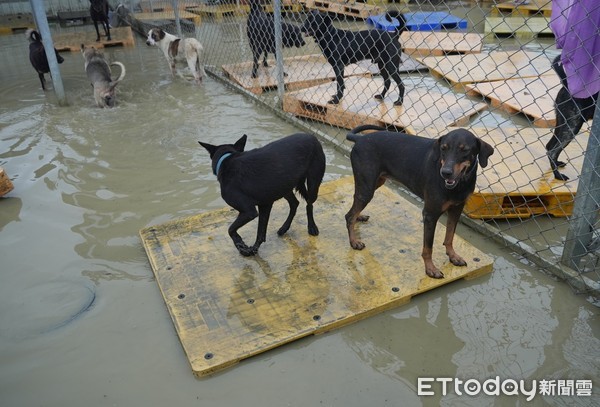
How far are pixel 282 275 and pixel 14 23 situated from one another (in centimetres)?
1318

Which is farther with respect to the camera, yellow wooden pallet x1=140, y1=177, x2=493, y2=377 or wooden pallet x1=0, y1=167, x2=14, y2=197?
wooden pallet x1=0, y1=167, x2=14, y2=197

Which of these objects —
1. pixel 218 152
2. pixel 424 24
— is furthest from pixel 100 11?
pixel 218 152

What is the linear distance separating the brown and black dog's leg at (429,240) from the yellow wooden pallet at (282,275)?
0.05 metres

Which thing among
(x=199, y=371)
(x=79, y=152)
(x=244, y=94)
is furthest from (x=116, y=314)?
(x=244, y=94)

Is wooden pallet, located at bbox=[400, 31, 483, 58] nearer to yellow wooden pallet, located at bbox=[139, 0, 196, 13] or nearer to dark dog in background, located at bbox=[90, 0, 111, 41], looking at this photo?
dark dog in background, located at bbox=[90, 0, 111, 41]

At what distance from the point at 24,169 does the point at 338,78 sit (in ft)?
11.4

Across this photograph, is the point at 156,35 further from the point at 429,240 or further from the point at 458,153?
the point at 458,153

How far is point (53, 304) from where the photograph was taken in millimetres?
2836

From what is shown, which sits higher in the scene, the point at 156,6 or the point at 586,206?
the point at 156,6

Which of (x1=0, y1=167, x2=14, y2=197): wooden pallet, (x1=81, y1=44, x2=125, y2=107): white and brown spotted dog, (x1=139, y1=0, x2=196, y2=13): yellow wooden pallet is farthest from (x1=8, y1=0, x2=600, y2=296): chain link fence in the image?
(x1=0, y1=167, x2=14, y2=197): wooden pallet

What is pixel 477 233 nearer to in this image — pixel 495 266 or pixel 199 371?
pixel 495 266

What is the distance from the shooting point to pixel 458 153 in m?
2.43

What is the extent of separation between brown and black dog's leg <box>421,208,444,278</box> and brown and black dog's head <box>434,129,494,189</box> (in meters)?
0.31

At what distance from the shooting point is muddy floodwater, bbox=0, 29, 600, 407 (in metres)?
2.25
